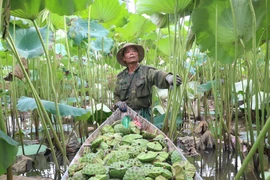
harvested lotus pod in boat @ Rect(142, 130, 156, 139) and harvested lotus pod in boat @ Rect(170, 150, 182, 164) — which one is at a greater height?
harvested lotus pod in boat @ Rect(142, 130, 156, 139)

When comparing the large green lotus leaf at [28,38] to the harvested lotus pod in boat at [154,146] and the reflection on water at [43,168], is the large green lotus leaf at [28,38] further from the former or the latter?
the harvested lotus pod in boat at [154,146]

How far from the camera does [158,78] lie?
2.16 m

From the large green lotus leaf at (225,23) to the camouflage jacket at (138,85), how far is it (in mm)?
500

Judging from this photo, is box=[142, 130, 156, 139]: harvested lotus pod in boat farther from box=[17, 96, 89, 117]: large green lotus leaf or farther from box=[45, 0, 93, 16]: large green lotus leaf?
box=[45, 0, 93, 16]: large green lotus leaf

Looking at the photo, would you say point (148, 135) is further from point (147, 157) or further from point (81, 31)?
point (81, 31)

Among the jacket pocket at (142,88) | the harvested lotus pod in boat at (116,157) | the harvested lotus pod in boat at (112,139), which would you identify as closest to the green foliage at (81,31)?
the jacket pocket at (142,88)

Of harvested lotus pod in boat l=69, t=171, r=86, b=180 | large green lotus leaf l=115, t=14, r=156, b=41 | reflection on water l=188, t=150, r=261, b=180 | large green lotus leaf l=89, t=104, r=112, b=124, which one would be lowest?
reflection on water l=188, t=150, r=261, b=180

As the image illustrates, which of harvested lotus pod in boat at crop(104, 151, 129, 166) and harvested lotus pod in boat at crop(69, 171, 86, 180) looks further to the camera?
harvested lotus pod in boat at crop(104, 151, 129, 166)

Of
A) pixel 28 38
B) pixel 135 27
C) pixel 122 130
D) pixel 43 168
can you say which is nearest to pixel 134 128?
pixel 122 130

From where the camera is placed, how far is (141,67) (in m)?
2.29

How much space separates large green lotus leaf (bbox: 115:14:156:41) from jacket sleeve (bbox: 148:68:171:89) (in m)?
0.85

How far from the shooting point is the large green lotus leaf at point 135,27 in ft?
9.48

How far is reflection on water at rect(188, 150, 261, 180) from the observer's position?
5.86 feet

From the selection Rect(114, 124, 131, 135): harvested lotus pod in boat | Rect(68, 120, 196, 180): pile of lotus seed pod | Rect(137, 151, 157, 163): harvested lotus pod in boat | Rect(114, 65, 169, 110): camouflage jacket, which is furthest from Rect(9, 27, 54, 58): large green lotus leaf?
Rect(137, 151, 157, 163): harvested lotus pod in boat
